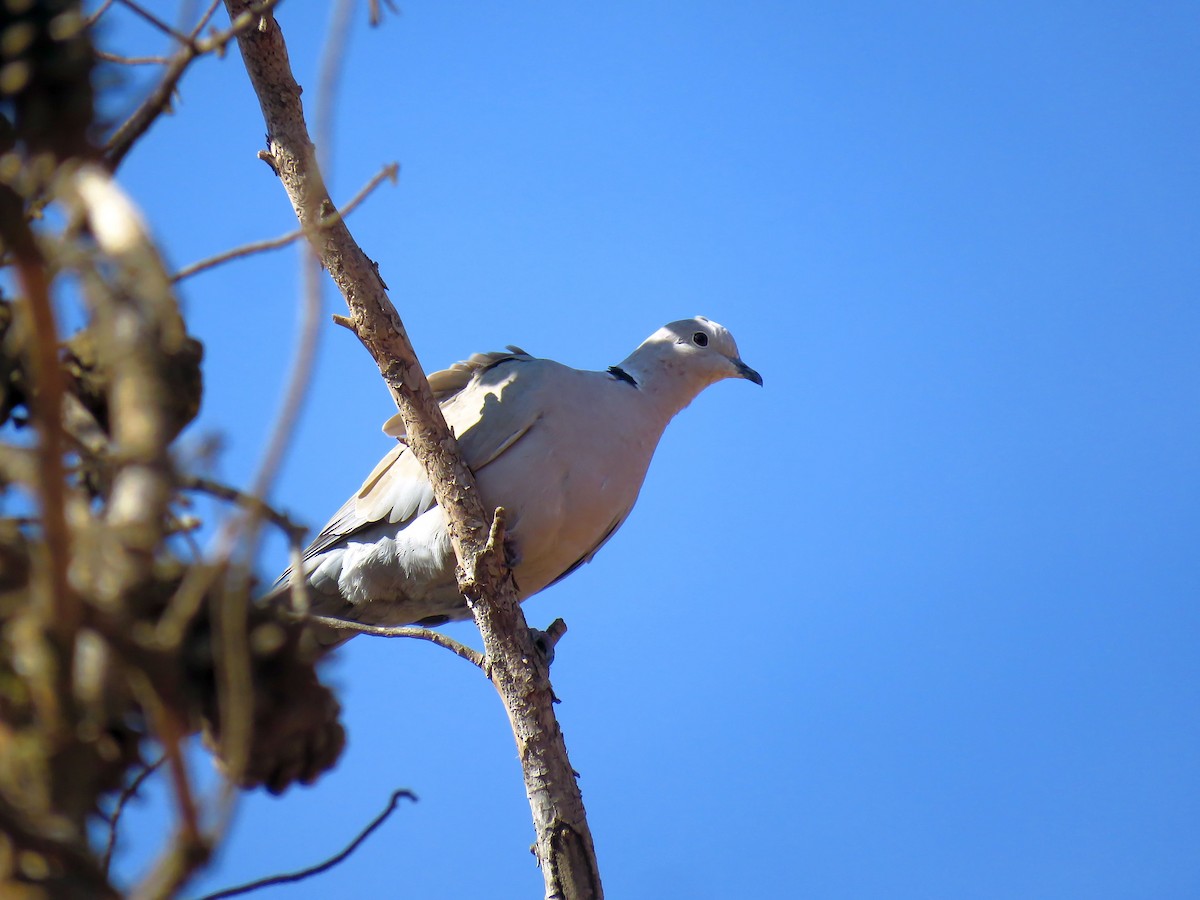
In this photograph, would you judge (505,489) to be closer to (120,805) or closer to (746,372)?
(746,372)

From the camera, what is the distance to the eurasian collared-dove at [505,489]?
180 inches

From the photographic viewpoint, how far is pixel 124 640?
941 mm

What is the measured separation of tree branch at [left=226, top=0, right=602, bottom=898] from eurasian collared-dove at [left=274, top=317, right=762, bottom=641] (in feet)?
1.63

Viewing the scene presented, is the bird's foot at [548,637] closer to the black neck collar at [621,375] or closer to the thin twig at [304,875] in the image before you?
the black neck collar at [621,375]

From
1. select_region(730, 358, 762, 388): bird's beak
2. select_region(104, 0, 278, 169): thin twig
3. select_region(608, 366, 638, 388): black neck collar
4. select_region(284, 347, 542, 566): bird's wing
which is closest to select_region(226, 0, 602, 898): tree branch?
select_region(284, 347, 542, 566): bird's wing

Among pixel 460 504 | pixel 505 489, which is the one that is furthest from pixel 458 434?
pixel 460 504

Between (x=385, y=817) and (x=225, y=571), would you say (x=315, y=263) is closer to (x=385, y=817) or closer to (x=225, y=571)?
(x=225, y=571)

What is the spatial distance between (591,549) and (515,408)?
0.81m

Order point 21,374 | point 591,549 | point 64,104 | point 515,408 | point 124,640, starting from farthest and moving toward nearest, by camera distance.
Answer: point 591,549 < point 515,408 < point 21,374 < point 64,104 < point 124,640

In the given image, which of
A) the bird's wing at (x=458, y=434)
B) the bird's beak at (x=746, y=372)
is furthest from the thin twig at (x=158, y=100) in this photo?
the bird's beak at (x=746, y=372)

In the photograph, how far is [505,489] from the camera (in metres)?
4.54

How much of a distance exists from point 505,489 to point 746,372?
5.14ft

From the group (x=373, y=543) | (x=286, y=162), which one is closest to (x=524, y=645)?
(x=373, y=543)

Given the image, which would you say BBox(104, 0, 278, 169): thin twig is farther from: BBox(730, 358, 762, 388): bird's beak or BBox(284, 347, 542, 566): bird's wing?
BBox(730, 358, 762, 388): bird's beak
